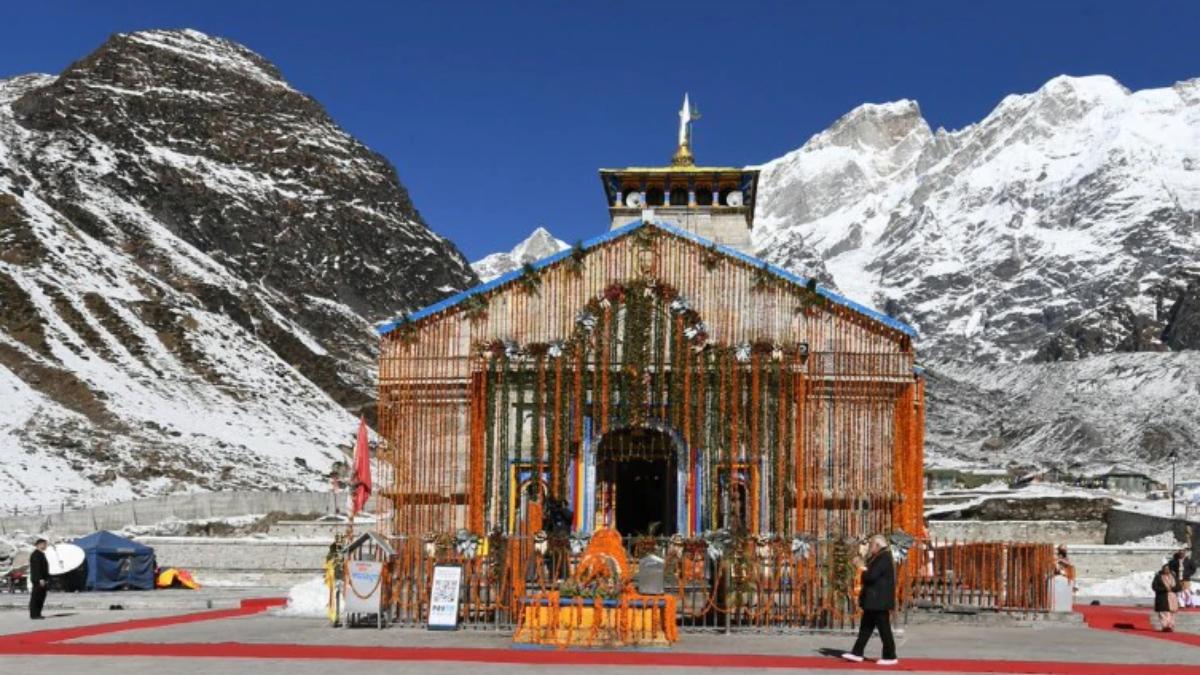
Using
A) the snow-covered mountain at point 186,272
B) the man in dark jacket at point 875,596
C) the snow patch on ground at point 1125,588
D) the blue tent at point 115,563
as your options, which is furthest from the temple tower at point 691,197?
the snow-covered mountain at point 186,272

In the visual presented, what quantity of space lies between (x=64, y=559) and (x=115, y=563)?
1.37m

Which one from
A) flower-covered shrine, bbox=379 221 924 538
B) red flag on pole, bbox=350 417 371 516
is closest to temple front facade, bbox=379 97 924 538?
flower-covered shrine, bbox=379 221 924 538

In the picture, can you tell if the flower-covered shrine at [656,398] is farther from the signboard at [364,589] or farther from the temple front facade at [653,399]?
the signboard at [364,589]

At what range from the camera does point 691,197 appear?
1587 inches

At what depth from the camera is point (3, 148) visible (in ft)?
425

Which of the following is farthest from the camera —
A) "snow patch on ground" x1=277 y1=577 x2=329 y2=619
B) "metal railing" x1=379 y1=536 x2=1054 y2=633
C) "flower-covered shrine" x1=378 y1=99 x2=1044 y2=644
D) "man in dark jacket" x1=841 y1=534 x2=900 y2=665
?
"snow patch on ground" x1=277 y1=577 x2=329 y2=619

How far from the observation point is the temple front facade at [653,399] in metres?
25.1

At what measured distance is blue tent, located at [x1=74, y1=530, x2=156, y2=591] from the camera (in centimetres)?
3297

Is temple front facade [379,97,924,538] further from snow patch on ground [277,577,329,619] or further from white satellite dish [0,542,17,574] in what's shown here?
white satellite dish [0,542,17,574]

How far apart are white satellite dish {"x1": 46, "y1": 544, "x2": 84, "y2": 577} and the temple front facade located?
9034 millimetres

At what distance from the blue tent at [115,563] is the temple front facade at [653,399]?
8.89m

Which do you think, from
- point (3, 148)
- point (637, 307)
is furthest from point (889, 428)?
point (3, 148)

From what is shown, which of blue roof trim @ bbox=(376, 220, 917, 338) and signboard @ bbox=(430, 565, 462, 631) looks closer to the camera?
signboard @ bbox=(430, 565, 462, 631)

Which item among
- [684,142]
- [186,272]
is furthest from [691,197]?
[186,272]
